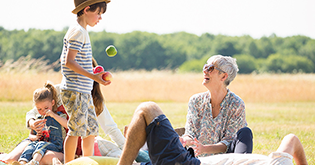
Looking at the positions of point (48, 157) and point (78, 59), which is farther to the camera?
point (48, 157)

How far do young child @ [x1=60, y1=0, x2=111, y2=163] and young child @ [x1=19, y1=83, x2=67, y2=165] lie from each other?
1.38 ft

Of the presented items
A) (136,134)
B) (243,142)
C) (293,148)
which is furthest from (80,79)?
(293,148)

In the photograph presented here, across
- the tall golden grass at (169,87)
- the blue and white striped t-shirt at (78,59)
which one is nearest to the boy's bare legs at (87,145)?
the blue and white striped t-shirt at (78,59)

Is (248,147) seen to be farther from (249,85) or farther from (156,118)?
(249,85)

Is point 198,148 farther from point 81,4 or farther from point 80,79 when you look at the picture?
point 81,4

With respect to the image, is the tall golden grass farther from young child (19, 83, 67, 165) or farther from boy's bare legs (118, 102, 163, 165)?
boy's bare legs (118, 102, 163, 165)

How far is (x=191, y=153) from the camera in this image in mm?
2811

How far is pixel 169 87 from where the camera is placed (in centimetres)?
2038

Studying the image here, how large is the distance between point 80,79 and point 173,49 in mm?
68930

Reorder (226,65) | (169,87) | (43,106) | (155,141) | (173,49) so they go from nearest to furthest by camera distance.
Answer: (155,141), (226,65), (43,106), (169,87), (173,49)

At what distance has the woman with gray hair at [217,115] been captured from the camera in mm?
3367

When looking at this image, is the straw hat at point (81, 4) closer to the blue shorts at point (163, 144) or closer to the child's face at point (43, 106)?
the child's face at point (43, 106)

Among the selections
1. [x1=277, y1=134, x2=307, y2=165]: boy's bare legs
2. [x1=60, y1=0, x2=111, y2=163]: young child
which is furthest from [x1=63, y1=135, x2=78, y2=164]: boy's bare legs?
[x1=277, y1=134, x2=307, y2=165]: boy's bare legs

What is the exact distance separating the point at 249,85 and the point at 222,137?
18.5 meters
